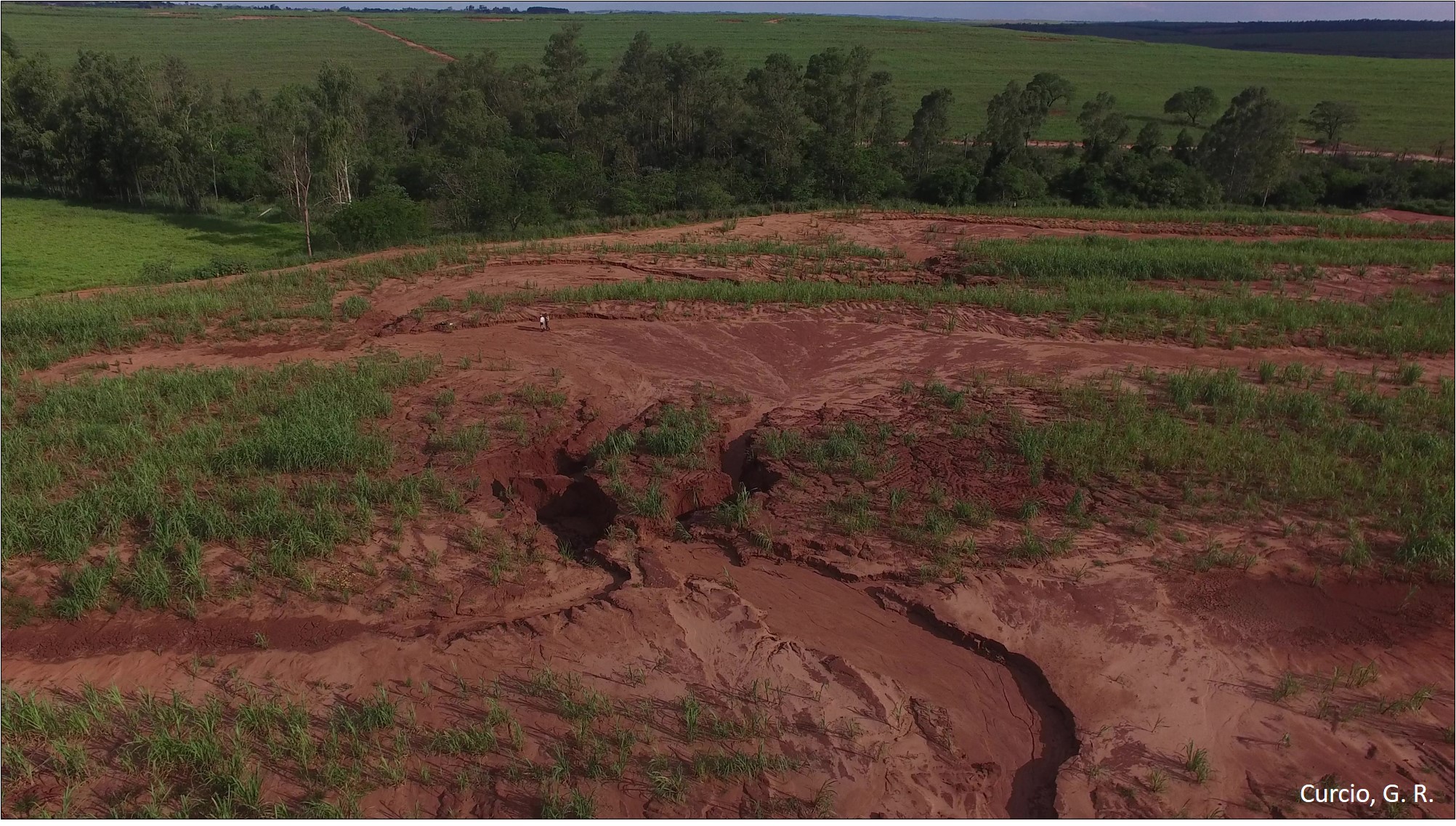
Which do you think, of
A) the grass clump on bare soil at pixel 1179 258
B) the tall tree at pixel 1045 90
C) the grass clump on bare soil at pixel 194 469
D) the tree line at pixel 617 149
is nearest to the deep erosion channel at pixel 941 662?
the grass clump on bare soil at pixel 194 469

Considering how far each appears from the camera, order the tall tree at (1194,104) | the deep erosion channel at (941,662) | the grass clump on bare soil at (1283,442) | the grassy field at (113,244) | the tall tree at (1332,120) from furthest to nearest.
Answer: the tall tree at (1194,104) → the tall tree at (1332,120) → the grassy field at (113,244) → the grass clump on bare soil at (1283,442) → the deep erosion channel at (941,662)

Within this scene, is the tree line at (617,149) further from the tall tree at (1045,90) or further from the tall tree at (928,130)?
the tall tree at (1045,90)

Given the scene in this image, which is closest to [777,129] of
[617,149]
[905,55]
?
[617,149]

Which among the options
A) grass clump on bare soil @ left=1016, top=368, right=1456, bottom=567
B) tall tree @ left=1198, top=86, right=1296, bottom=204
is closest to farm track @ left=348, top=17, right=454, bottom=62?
tall tree @ left=1198, top=86, right=1296, bottom=204

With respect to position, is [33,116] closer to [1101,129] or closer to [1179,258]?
[1179,258]

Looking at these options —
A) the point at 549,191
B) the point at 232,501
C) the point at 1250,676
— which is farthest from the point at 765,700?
the point at 549,191

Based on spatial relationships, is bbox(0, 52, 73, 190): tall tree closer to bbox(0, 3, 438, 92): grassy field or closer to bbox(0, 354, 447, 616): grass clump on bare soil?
bbox(0, 3, 438, 92): grassy field

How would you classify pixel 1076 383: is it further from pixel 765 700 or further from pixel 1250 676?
pixel 765 700
